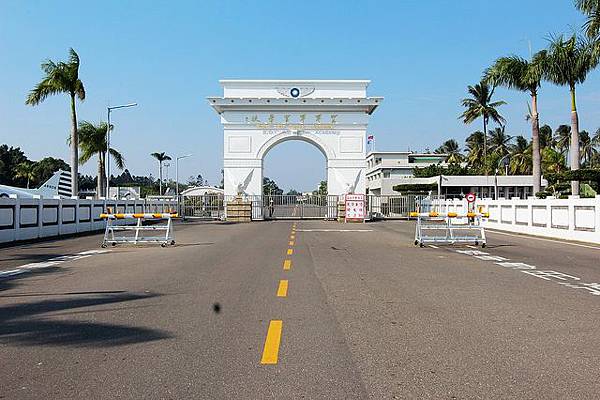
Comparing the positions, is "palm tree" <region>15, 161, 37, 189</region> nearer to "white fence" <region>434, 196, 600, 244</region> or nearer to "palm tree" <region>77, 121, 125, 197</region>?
"palm tree" <region>77, 121, 125, 197</region>

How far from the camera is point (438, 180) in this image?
70.1m

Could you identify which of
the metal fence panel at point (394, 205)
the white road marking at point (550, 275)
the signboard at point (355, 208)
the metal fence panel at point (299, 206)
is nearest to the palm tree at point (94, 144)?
the metal fence panel at point (299, 206)

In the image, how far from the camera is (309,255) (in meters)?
16.5

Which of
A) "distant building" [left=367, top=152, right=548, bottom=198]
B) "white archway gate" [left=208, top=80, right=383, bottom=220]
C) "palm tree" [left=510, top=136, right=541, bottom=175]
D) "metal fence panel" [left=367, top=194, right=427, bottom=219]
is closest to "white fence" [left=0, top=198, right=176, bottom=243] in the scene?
"white archway gate" [left=208, top=80, right=383, bottom=220]

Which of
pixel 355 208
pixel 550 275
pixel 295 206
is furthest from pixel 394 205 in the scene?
pixel 550 275

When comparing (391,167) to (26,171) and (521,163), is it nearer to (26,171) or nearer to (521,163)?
(521,163)

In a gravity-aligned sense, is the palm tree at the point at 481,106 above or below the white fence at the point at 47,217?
above

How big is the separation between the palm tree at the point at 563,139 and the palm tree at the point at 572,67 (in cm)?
6840

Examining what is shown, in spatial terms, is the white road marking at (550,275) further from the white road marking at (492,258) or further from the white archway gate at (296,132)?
the white archway gate at (296,132)

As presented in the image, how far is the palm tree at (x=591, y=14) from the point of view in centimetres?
3138

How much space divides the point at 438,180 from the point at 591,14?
1539 inches

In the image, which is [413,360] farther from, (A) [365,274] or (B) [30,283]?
(B) [30,283]

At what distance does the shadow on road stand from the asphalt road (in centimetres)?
3

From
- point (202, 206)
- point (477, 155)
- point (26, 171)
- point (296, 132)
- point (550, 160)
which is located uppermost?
point (477, 155)
